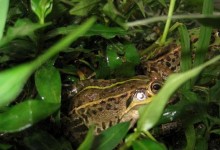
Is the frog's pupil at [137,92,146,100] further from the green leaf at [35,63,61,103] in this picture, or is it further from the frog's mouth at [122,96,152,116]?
the green leaf at [35,63,61,103]

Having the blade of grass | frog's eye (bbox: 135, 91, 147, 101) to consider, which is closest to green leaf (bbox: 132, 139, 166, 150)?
the blade of grass

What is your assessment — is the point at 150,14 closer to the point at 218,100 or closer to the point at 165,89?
the point at 218,100

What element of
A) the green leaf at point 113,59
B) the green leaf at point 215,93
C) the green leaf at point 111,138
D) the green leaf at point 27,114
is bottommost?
the green leaf at point 215,93

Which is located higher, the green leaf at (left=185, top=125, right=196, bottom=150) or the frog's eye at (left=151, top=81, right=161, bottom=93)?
the green leaf at (left=185, top=125, right=196, bottom=150)

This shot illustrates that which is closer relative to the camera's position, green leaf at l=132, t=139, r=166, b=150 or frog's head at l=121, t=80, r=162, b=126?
Answer: green leaf at l=132, t=139, r=166, b=150

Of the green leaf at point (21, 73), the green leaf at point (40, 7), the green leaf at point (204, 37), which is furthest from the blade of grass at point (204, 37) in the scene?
the green leaf at point (21, 73)

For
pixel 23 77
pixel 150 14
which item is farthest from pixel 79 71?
pixel 23 77

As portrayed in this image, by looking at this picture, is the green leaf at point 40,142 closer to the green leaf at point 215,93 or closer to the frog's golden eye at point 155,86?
the green leaf at point 215,93
